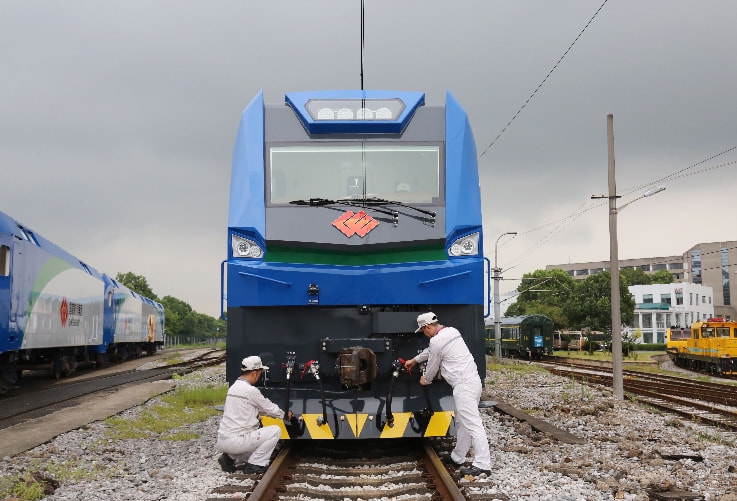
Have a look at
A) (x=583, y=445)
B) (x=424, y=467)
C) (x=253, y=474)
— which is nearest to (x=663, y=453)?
(x=583, y=445)

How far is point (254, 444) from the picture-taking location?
684 cm

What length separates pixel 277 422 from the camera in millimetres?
7082

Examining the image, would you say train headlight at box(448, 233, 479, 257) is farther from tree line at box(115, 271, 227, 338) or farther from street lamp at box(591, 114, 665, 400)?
tree line at box(115, 271, 227, 338)

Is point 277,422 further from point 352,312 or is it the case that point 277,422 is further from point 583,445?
point 583,445

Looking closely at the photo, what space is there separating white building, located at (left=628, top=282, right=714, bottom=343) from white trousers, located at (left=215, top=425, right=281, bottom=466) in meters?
89.2

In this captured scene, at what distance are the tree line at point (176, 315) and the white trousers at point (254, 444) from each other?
62075 millimetres

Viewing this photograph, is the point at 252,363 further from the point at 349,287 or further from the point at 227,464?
the point at 349,287

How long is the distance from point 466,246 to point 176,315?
94.2 metres

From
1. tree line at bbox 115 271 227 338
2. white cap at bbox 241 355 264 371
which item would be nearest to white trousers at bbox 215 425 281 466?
white cap at bbox 241 355 264 371

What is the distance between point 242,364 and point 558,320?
227 ft

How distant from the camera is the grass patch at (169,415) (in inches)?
407

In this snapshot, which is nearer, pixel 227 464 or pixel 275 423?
pixel 227 464

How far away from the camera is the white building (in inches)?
3563

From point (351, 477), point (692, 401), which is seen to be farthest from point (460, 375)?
point (692, 401)
